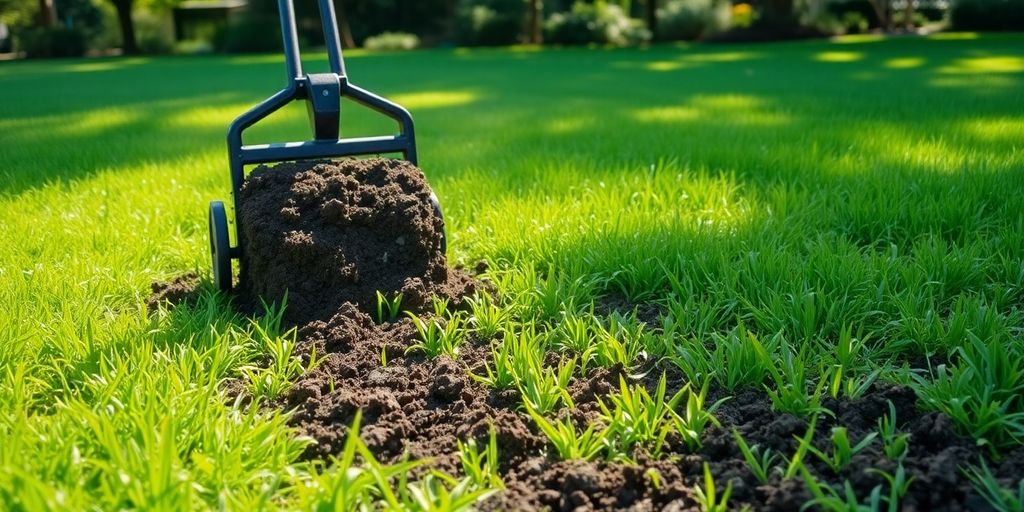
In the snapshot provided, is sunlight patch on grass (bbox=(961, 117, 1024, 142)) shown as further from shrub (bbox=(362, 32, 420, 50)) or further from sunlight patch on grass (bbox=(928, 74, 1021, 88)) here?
shrub (bbox=(362, 32, 420, 50))

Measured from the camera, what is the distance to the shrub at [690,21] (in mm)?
31812

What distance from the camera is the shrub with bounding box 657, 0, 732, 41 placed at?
31.8m

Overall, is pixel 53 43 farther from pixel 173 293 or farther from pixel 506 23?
pixel 173 293

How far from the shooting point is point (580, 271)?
3.09 meters

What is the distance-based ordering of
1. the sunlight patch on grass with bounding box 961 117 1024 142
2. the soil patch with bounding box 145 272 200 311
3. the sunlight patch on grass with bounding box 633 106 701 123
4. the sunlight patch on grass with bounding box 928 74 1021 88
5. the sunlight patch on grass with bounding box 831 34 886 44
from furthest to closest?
the sunlight patch on grass with bounding box 831 34 886 44
the sunlight patch on grass with bounding box 928 74 1021 88
the sunlight patch on grass with bounding box 633 106 701 123
the sunlight patch on grass with bounding box 961 117 1024 142
the soil patch with bounding box 145 272 200 311

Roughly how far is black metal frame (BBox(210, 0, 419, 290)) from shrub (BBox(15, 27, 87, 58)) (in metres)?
33.7

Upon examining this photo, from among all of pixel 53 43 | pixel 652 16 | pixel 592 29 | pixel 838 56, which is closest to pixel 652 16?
pixel 652 16

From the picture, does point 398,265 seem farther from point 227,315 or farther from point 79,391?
point 79,391

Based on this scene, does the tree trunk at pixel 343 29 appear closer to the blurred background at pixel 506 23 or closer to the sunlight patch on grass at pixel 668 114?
the blurred background at pixel 506 23

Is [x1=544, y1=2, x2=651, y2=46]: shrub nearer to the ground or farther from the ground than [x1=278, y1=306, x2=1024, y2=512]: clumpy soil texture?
farther from the ground

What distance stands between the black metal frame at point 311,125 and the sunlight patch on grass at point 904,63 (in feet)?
40.4

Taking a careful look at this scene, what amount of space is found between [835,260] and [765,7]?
26.2 m

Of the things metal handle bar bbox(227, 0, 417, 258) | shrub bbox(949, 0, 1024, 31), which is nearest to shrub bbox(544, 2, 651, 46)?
shrub bbox(949, 0, 1024, 31)

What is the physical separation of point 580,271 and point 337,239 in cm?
88
